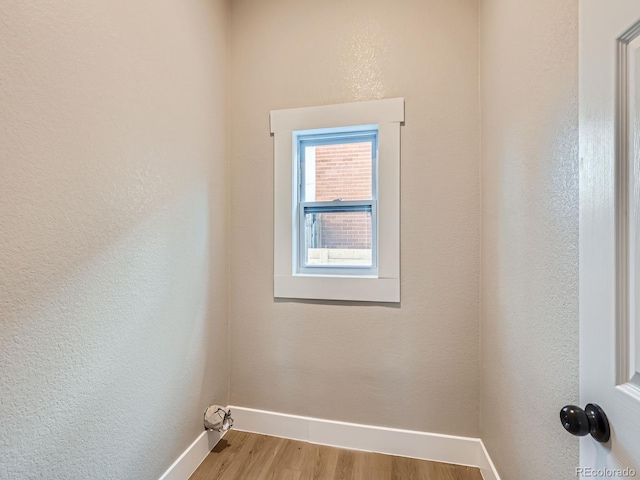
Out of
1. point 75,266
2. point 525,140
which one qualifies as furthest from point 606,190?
point 75,266

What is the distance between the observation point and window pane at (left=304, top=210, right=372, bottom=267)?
1818mm

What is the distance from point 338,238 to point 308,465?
4.26 feet

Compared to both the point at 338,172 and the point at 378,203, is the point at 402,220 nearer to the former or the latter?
the point at 378,203

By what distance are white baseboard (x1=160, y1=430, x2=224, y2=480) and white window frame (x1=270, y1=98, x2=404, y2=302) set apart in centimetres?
90

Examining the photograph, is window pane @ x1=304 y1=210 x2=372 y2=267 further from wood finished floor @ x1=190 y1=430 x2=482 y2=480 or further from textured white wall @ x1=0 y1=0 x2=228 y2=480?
wood finished floor @ x1=190 y1=430 x2=482 y2=480

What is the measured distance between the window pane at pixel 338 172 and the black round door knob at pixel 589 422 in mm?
1389

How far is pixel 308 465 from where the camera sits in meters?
1.54

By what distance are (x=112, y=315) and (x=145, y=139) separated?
2.45 ft

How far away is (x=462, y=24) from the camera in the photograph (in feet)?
5.21

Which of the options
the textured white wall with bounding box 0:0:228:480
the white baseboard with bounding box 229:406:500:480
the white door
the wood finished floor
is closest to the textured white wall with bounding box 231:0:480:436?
the white baseboard with bounding box 229:406:500:480

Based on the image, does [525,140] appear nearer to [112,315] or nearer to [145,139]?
[145,139]

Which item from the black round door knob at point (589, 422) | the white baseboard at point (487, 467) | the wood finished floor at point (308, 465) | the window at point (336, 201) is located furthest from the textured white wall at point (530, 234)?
the window at point (336, 201)

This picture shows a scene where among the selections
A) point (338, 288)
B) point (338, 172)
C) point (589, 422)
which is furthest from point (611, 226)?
point (338, 172)

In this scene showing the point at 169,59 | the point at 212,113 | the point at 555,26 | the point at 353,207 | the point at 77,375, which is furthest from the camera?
the point at 353,207
